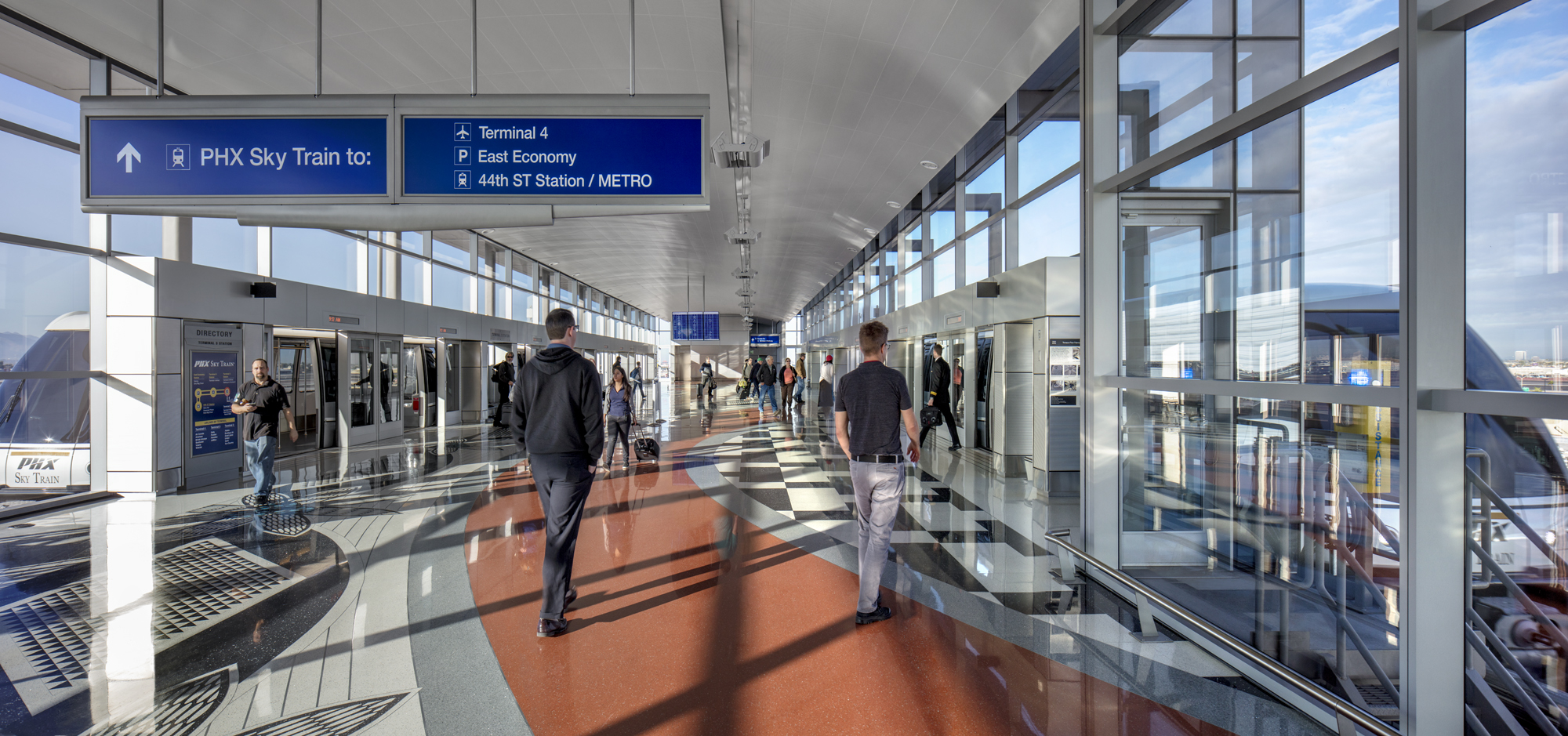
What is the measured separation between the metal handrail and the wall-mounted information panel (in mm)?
3146

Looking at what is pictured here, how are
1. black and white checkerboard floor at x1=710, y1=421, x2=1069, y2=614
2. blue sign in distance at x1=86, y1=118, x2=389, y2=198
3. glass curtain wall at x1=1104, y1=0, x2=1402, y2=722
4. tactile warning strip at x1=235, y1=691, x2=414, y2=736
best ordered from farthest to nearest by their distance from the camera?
black and white checkerboard floor at x1=710, y1=421, x2=1069, y2=614, blue sign in distance at x1=86, y1=118, x2=389, y2=198, glass curtain wall at x1=1104, y1=0, x2=1402, y2=722, tactile warning strip at x1=235, y1=691, x2=414, y2=736

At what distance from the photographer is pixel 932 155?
10414 millimetres

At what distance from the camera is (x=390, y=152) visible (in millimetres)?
3895

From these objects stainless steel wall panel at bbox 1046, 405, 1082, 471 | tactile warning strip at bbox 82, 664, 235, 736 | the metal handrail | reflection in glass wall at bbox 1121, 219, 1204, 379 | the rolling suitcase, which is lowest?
tactile warning strip at bbox 82, 664, 235, 736

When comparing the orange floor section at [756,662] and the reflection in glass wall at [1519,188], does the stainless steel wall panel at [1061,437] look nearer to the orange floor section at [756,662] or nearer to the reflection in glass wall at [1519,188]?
the orange floor section at [756,662]

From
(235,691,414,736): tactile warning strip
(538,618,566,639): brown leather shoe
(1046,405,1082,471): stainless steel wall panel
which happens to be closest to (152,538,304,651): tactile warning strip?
(235,691,414,736): tactile warning strip

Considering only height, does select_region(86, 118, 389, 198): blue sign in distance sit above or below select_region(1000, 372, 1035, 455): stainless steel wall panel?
above

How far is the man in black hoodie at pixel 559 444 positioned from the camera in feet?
11.4

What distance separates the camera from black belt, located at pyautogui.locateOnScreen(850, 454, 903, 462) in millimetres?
3551

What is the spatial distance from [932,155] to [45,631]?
416 inches

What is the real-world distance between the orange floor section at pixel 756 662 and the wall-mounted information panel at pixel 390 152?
94.2 inches

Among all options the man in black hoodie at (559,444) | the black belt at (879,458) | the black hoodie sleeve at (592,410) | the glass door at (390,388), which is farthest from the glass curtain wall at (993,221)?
the glass door at (390,388)

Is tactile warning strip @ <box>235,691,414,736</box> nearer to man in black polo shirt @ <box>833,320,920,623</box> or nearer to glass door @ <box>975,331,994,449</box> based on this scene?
man in black polo shirt @ <box>833,320,920,623</box>

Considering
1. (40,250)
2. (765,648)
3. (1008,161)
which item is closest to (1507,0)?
(765,648)
